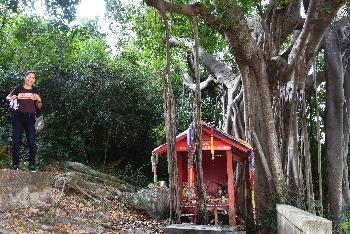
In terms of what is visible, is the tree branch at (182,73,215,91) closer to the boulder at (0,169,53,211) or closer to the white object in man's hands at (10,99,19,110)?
Result: the boulder at (0,169,53,211)

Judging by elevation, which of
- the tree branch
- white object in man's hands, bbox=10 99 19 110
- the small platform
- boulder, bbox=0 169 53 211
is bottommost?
the small platform

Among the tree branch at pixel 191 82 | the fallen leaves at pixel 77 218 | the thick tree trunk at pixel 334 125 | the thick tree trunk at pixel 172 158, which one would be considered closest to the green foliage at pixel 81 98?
the tree branch at pixel 191 82

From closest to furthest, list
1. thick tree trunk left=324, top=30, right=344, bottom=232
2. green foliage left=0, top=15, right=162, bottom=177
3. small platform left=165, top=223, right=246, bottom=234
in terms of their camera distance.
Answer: small platform left=165, top=223, right=246, bottom=234 < thick tree trunk left=324, top=30, right=344, bottom=232 < green foliage left=0, top=15, right=162, bottom=177

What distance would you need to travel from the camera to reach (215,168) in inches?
314

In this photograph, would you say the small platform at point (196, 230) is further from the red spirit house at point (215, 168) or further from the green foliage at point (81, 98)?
the green foliage at point (81, 98)

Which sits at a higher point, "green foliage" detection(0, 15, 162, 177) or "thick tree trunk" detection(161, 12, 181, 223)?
"green foliage" detection(0, 15, 162, 177)

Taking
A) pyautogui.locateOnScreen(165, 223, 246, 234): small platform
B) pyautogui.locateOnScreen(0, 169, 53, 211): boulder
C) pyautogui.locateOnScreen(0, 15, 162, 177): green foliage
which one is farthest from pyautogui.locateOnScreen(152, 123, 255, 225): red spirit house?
pyautogui.locateOnScreen(0, 15, 162, 177): green foliage

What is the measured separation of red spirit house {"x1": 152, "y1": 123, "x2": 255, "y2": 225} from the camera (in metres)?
6.65

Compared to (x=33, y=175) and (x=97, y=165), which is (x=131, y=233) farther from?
(x=97, y=165)

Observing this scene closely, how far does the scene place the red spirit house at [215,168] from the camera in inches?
262

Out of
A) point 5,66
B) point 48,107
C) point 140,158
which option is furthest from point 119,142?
point 5,66

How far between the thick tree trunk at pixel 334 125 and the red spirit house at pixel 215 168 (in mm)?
1987

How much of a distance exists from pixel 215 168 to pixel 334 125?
2891 mm

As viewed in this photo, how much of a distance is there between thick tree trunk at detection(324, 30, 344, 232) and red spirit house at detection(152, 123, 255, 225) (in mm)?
1987
